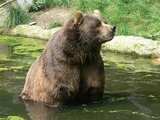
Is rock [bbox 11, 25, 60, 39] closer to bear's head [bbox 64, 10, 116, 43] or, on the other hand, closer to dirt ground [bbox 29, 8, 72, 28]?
dirt ground [bbox 29, 8, 72, 28]

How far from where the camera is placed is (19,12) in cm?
1569

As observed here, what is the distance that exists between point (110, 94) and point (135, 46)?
13.1 feet

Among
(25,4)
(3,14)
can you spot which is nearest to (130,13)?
(25,4)

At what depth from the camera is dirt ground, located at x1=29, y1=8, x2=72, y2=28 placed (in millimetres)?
15359

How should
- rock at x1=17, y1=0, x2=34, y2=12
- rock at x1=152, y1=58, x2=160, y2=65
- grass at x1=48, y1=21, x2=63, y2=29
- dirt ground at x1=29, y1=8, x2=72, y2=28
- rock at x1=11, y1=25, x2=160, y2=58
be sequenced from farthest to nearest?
1. rock at x1=17, y1=0, x2=34, y2=12
2. dirt ground at x1=29, y1=8, x2=72, y2=28
3. grass at x1=48, y1=21, x2=63, y2=29
4. rock at x1=11, y1=25, x2=160, y2=58
5. rock at x1=152, y1=58, x2=160, y2=65

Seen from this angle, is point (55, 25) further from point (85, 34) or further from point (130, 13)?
point (85, 34)

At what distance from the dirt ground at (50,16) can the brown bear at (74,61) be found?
8914 mm

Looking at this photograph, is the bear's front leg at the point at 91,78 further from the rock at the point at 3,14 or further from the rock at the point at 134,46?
the rock at the point at 3,14

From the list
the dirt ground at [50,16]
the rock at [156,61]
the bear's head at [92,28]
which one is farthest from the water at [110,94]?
the dirt ground at [50,16]

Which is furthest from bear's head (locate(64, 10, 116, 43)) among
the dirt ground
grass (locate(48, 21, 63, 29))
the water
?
the dirt ground

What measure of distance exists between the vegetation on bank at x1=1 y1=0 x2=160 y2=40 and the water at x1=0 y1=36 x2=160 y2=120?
187 centimetres

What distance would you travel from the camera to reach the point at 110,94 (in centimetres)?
724

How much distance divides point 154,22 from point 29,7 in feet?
18.3

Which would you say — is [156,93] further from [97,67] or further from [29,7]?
[29,7]
